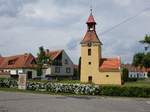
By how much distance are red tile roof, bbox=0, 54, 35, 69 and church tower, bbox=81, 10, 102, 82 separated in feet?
75.3

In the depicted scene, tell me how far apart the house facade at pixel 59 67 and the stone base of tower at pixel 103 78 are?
2112cm

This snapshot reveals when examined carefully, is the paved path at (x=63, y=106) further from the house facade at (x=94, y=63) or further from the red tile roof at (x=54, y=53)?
the red tile roof at (x=54, y=53)

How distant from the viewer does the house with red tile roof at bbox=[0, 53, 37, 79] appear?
287 feet

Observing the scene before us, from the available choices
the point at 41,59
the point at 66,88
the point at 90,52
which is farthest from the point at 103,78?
the point at 66,88

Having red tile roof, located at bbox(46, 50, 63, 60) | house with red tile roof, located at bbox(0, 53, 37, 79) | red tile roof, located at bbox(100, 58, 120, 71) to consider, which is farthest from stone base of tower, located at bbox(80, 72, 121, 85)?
red tile roof, located at bbox(46, 50, 63, 60)

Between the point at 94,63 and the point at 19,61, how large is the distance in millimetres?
29539

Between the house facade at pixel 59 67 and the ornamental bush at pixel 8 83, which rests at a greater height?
the house facade at pixel 59 67

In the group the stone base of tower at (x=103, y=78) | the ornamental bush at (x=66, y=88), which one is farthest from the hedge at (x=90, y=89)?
the stone base of tower at (x=103, y=78)

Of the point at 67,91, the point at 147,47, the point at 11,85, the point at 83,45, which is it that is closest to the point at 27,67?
the point at 83,45

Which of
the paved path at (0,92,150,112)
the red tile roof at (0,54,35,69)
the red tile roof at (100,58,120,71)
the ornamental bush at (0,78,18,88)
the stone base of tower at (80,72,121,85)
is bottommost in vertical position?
the paved path at (0,92,150,112)

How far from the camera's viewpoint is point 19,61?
90.8 metres

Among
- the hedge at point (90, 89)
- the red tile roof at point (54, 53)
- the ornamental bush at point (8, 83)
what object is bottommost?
the hedge at point (90, 89)

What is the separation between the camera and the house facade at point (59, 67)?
89.5m

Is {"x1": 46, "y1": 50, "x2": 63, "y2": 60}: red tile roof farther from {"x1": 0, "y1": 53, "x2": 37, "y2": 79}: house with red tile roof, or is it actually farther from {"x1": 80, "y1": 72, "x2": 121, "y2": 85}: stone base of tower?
{"x1": 80, "y1": 72, "x2": 121, "y2": 85}: stone base of tower
